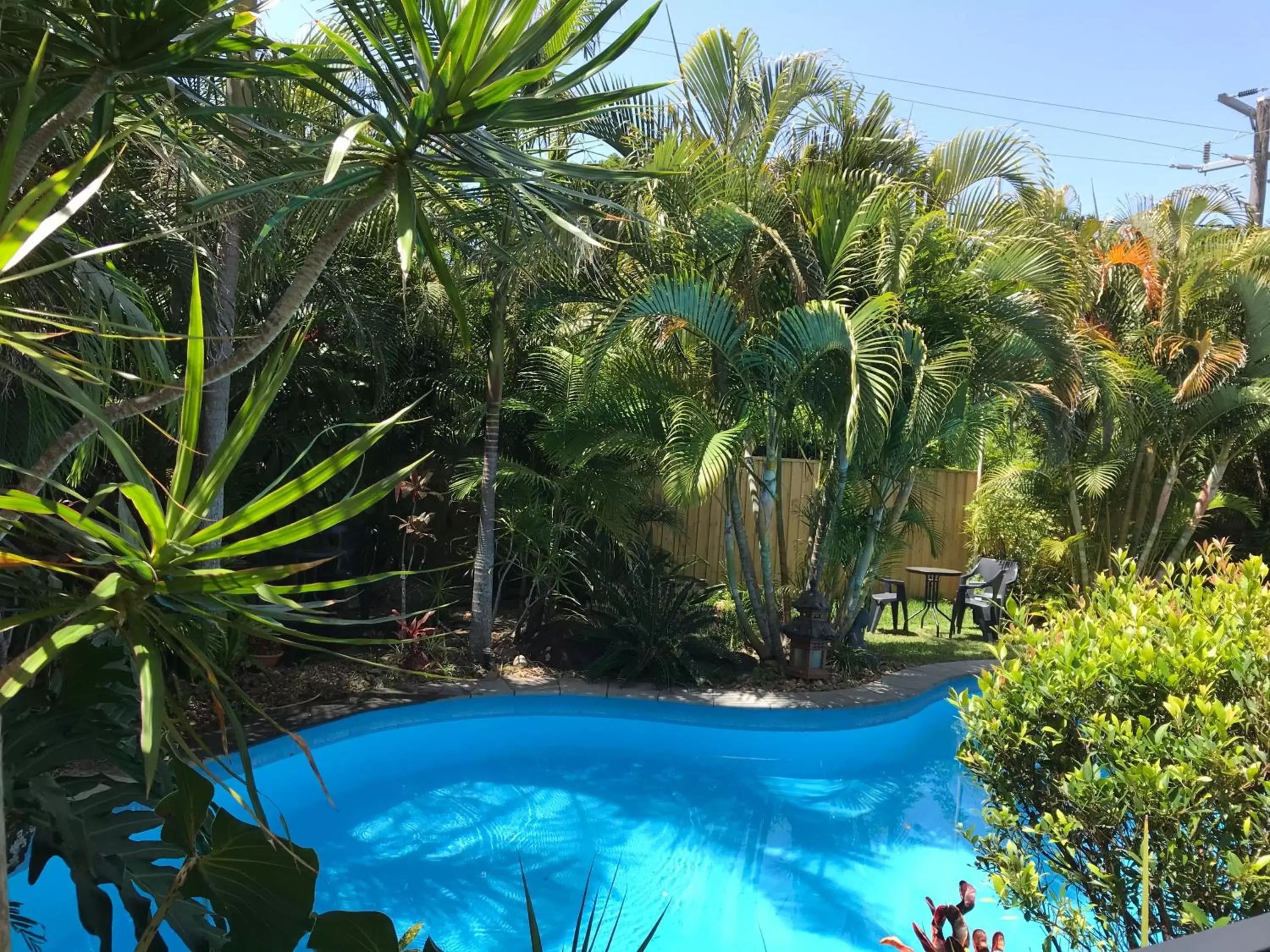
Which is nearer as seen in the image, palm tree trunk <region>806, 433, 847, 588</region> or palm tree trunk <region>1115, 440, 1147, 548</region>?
palm tree trunk <region>806, 433, 847, 588</region>

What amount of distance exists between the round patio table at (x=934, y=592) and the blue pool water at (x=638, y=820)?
11.1ft

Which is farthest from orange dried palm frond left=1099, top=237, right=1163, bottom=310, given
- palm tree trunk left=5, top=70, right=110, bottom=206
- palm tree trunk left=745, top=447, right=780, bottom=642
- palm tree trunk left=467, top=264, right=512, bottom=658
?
palm tree trunk left=5, top=70, right=110, bottom=206

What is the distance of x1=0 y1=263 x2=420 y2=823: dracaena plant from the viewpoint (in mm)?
1276

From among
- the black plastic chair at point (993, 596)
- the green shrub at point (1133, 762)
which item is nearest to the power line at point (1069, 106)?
the black plastic chair at point (993, 596)

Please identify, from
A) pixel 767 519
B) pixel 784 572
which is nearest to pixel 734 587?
pixel 784 572

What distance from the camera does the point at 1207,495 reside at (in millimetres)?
9398

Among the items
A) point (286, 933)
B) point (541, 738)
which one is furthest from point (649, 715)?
point (286, 933)

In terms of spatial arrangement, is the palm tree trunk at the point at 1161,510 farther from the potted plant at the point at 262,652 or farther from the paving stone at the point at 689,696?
the potted plant at the point at 262,652

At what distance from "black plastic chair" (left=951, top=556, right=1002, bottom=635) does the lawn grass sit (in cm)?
18

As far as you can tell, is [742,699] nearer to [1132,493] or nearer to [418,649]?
[418,649]

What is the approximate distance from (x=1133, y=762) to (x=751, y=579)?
525 cm

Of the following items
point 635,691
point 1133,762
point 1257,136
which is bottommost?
point 635,691

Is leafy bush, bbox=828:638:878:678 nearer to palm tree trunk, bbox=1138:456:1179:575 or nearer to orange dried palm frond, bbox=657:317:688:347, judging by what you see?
orange dried palm frond, bbox=657:317:688:347

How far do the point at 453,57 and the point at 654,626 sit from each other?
5.89 m
